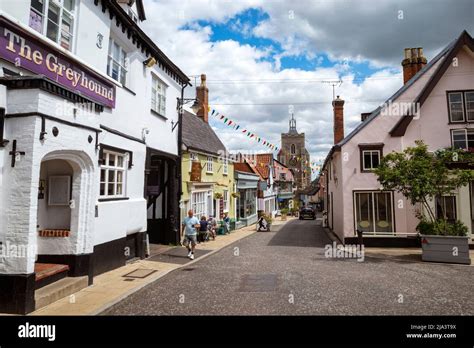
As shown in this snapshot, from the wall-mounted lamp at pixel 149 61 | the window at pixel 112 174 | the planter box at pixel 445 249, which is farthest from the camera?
the wall-mounted lamp at pixel 149 61

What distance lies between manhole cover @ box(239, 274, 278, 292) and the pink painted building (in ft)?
26.6

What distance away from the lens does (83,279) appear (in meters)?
7.50

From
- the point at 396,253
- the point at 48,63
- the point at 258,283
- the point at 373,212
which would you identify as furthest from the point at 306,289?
the point at 373,212

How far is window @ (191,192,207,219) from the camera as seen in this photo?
55.4ft

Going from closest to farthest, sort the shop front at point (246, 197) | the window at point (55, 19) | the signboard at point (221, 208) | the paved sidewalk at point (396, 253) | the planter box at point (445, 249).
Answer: the window at point (55, 19) → the planter box at point (445, 249) → the paved sidewalk at point (396, 253) → the signboard at point (221, 208) → the shop front at point (246, 197)

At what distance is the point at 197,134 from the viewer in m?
20.6

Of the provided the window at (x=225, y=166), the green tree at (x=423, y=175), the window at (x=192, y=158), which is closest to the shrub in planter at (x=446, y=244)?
the green tree at (x=423, y=175)

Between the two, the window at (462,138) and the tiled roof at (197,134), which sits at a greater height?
the tiled roof at (197,134)

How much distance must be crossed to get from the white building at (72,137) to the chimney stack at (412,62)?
47.4ft

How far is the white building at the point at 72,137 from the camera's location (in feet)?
19.4

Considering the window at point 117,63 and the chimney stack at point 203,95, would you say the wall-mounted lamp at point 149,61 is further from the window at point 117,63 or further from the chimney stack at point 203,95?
the chimney stack at point 203,95

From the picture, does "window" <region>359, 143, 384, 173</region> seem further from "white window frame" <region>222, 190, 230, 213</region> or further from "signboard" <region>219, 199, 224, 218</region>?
"white window frame" <region>222, 190, 230, 213</region>

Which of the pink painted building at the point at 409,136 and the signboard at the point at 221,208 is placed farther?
the signboard at the point at 221,208
